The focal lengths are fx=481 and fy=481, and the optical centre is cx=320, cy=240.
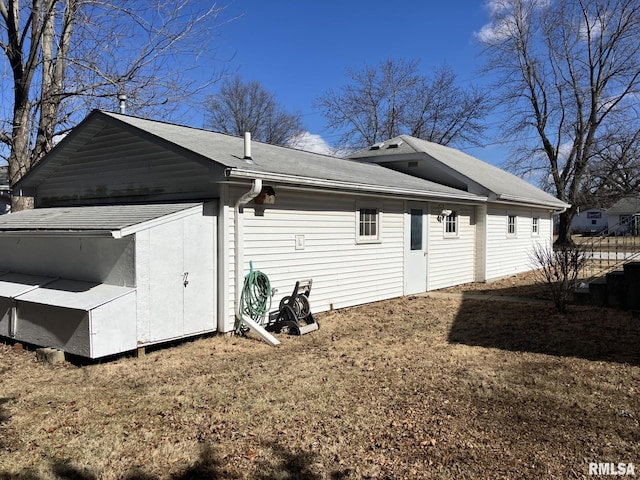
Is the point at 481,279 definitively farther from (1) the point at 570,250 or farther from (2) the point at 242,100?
(2) the point at 242,100

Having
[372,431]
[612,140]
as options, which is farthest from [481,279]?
[612,140]

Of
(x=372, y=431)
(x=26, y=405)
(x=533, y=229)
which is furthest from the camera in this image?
(x=533, y=229)

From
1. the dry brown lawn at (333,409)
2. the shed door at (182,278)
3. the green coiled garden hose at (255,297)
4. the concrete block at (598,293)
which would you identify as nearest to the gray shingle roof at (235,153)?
the shed door at (182,278)

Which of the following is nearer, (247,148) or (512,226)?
(247,148)

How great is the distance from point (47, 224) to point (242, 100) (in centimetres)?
3276

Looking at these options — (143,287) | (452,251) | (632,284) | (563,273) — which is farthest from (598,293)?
(143,287)

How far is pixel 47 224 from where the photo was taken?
7.21m

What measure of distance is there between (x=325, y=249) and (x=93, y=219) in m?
3.81

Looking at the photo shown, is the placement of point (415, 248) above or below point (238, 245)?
below

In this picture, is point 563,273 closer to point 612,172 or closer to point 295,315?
point 295,315

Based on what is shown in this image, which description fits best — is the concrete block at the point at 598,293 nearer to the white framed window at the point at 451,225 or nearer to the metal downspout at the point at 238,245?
the white framed window at the point at 451,225

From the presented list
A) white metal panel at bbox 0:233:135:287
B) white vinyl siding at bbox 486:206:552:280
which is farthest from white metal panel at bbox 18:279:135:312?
white vinyl siding at bbox 486:206:552:280

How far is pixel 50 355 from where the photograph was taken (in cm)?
580

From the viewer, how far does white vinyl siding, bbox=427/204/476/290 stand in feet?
38.1
